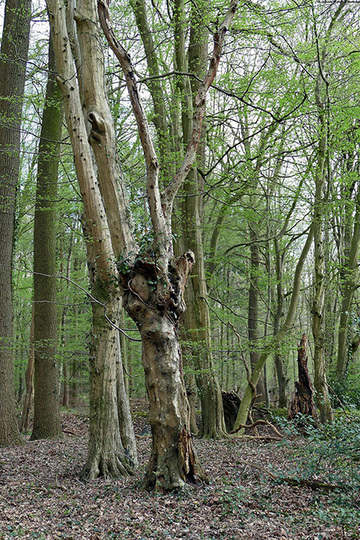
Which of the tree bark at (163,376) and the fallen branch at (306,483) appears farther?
the tree bark at (163,376)

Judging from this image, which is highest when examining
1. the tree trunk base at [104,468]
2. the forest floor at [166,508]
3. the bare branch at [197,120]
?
the bare branch at [197,120]

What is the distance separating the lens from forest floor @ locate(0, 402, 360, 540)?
3.77 meters

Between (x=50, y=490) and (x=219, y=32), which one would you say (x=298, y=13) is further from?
(x=50, y=490)

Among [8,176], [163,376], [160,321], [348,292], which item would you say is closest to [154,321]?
[160,321]

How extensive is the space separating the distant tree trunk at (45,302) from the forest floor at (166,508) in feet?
8.57

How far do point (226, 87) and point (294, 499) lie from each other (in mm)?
7656

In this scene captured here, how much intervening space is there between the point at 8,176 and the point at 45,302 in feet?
8.34

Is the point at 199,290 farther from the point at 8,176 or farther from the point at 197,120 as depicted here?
the point at 8,176

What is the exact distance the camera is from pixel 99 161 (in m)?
5.50

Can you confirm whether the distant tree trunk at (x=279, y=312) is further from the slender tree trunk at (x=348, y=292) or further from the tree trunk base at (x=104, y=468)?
the tree trunk base at (x=104, y=468)

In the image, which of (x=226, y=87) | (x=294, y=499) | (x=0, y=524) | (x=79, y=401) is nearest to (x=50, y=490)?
(x=0, y=524)

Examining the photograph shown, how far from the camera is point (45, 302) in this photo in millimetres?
8836

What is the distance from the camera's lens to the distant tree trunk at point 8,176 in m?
8.24

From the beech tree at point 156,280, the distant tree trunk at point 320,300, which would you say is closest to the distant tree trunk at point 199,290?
the distant tree trunk at point 320,300
